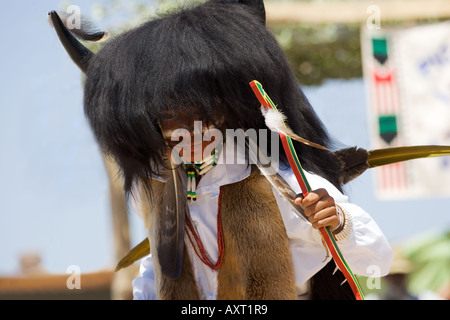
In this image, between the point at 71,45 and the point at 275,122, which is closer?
the point at 275,122

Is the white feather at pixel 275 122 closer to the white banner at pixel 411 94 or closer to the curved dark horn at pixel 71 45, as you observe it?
the curved dark horn at pixel 71 45

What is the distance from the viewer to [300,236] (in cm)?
163

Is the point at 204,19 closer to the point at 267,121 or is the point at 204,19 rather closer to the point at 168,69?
the point at 168,69

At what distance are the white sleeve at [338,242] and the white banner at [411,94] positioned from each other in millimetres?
2877

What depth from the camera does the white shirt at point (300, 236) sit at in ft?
5.22

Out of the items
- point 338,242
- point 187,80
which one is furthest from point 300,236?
point 187,80

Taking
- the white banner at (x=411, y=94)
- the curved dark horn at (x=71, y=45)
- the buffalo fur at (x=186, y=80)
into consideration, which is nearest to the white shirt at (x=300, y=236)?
the buffalo fur at (x=186, y=80)

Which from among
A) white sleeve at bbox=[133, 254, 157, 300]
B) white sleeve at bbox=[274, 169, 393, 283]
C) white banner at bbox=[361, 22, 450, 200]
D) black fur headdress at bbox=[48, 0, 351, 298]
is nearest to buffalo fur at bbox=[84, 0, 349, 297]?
black fur headdress at bbox=[48, 0, 351, 298]

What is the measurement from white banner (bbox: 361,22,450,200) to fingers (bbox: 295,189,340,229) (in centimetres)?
304

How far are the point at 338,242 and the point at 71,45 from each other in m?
0.91

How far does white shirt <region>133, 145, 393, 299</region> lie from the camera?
1.59m

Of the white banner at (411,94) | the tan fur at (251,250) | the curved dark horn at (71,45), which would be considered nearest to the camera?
the tan fur at (251,250)

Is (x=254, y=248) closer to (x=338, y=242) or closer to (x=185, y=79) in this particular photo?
(x=338, y=242)
